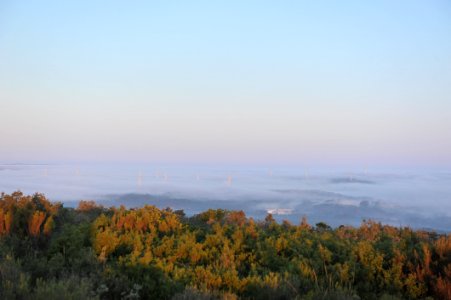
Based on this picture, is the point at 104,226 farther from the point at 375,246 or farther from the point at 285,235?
the point at 375,246

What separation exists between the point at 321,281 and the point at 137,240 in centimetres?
368

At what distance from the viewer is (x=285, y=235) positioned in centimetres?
974

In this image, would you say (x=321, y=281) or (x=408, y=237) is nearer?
(x=321, y=281)

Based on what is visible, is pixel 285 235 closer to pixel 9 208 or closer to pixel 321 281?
pixel 321 281

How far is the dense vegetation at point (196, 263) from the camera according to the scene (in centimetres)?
612

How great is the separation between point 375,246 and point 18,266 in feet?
23.1

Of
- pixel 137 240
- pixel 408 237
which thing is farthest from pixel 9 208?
pixel 408 237

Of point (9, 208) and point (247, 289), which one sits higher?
point (9, 208)

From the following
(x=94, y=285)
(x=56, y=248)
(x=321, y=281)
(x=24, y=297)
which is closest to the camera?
(x=24, y=297)

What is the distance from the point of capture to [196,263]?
762 centimetres

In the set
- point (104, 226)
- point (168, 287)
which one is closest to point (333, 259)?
point (168, 287)

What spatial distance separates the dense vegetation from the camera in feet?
20.1

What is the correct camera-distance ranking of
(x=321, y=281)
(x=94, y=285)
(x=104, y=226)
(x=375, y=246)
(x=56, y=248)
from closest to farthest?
(x=94, y=285) < (x=321, y=281) < (x=56, y=248) < (x=375, y=246) < (x=104, y=226)

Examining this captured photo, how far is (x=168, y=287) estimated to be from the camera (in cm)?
625
